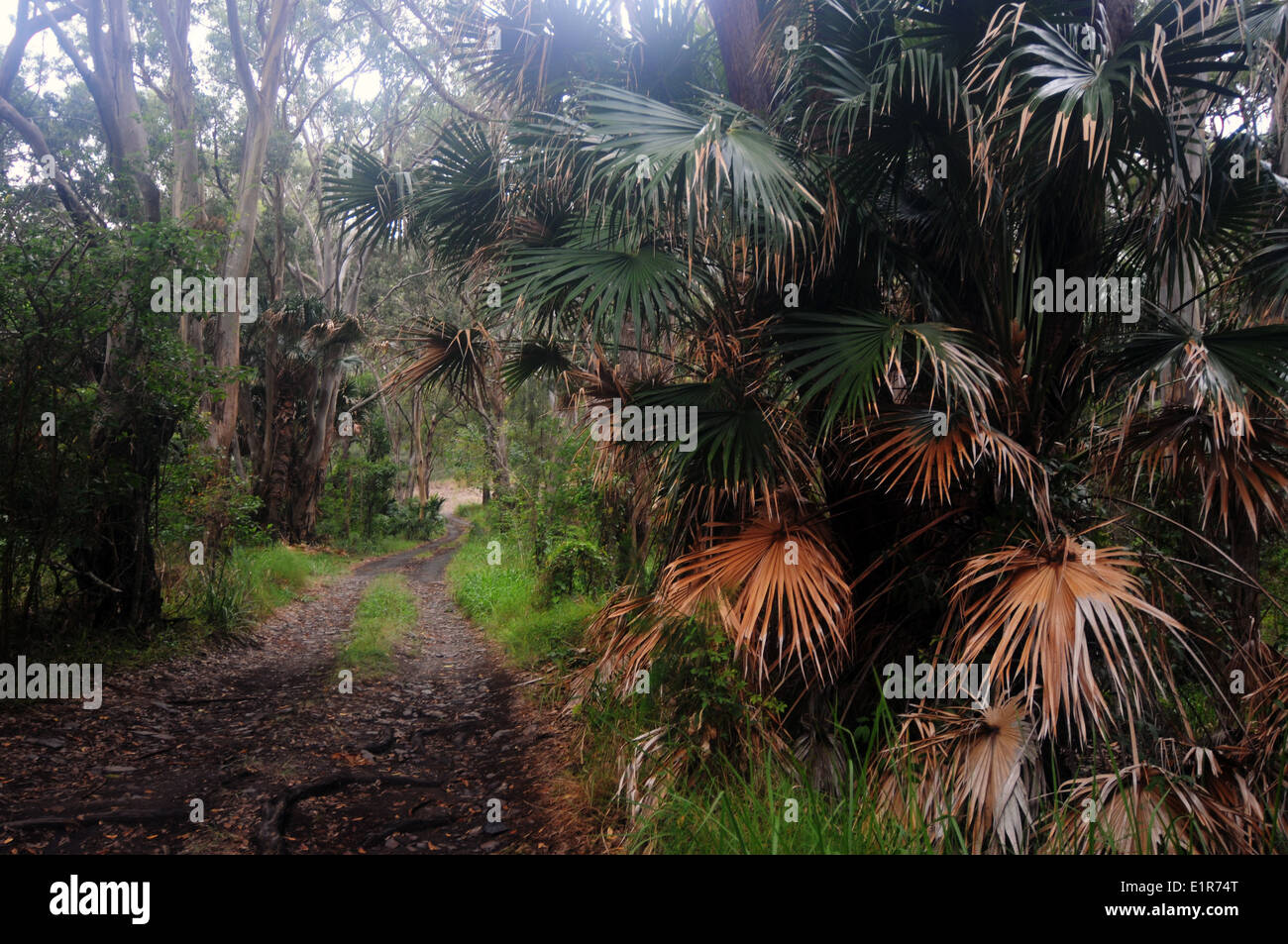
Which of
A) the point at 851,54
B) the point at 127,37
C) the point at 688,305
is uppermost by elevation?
the point at 127,37

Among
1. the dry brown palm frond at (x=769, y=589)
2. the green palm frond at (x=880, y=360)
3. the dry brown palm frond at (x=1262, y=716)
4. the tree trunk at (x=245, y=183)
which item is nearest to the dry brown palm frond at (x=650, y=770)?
the dry brown palm frond at (x=769, y=589)

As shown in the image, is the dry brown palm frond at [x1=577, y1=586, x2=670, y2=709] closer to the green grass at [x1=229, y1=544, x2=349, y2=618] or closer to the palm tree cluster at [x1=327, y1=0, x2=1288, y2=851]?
the palm tree cluster at [x1=327, y1=0, x2=1288, y2=851]

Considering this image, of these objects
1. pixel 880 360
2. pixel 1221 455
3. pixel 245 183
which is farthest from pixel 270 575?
pixel 1221 455

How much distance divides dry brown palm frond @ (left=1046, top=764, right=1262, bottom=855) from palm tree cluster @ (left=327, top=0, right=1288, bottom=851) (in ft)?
0.05

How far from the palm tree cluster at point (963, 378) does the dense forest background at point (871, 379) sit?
1.1 inches

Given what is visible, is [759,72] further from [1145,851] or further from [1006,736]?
[1145,851]

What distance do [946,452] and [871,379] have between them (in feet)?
1.55

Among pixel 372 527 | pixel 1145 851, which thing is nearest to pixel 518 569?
pixel 1145 851

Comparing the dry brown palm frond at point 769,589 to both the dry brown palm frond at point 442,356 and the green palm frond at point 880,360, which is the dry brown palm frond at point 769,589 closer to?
the green palm frond at point 880,360

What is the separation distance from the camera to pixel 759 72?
15.9 feet

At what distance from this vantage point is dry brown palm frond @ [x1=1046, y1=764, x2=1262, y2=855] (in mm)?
2898

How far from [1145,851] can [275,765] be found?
15.2 ft

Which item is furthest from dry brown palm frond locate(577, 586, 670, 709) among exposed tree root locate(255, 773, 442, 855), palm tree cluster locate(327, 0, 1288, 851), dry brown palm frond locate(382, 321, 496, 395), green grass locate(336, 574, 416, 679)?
green grass locate(336, 574, 416, 679)

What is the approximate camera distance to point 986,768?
3.28 m
